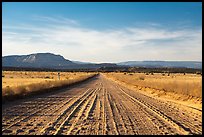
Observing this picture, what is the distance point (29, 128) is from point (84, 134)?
82.6 inches

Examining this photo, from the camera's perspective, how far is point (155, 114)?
14.9m

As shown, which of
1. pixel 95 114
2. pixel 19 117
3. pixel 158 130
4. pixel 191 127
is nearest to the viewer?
pixel 158 130

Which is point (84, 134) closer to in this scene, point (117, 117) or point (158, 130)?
point (158, 130)

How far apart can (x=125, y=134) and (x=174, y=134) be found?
1480 millimetres

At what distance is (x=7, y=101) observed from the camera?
1938 cm

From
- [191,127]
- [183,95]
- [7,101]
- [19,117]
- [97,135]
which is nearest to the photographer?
[97,135]

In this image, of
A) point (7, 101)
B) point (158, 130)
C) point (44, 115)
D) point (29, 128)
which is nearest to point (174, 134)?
point (158, 130)

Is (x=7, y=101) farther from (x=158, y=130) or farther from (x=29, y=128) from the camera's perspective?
(x=158, y=130)

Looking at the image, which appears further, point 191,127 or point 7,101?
point 7,101

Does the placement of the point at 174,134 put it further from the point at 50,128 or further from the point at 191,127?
the point at 50,128

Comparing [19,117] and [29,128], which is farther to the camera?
[19,117]

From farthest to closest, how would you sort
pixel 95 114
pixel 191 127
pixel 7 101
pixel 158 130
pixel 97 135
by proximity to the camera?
pixel 7 101, pixel 95 114, pixel 191 127, pixel 158 130, pixel 97 135

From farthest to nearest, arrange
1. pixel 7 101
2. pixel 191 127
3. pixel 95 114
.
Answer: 1. pixel 7 101
2. pixel 95 114
3. pixel 191 127

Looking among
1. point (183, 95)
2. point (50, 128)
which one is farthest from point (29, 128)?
point (183, 95)
